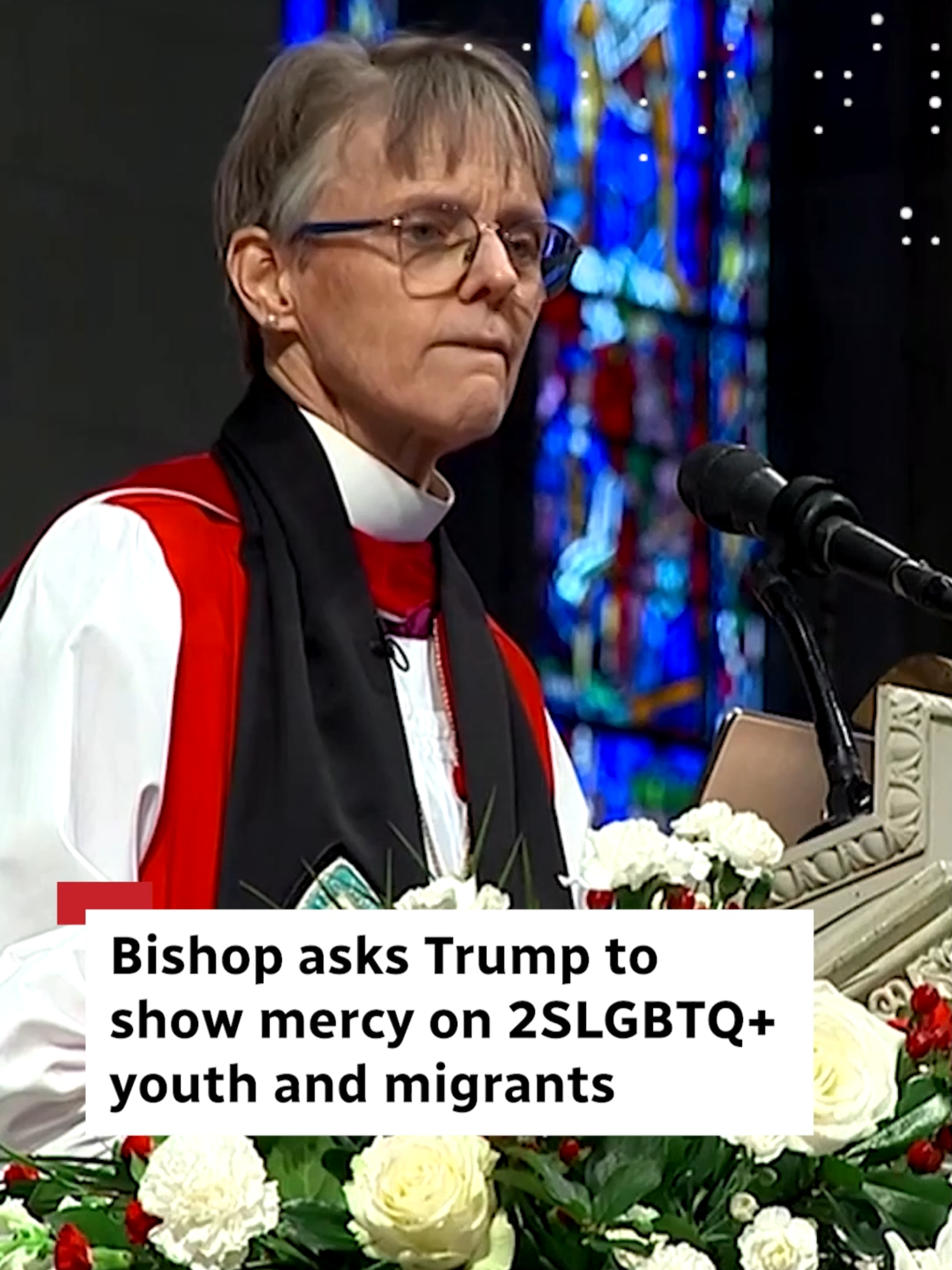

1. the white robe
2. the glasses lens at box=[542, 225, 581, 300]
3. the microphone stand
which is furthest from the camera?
the glasses lens at box=[542, 225, 581, 300]

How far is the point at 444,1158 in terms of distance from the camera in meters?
1.25

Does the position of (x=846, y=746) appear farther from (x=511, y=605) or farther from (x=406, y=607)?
(x=511, y=605)

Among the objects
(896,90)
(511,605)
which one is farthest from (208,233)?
(896,90)

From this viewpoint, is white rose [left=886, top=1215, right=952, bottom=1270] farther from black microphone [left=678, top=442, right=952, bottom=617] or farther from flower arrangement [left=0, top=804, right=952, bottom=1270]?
black microphone [left=678, top=442, right=952, bottom=617]

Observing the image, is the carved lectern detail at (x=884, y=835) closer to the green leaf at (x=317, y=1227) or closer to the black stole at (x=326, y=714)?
the black stole at (x=326, y=714)

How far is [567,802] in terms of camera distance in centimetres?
250

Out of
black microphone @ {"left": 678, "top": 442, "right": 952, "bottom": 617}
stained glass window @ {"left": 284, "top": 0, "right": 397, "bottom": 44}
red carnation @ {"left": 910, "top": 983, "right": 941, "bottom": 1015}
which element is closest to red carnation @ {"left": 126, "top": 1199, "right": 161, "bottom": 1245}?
red carnation @ {"left": 910, "top": 983, "right": 941, "bottom": 1015}

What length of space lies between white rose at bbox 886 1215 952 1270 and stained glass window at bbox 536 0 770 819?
4761 millimetres

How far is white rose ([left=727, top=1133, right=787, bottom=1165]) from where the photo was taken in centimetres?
129

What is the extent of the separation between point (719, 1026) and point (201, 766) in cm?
80

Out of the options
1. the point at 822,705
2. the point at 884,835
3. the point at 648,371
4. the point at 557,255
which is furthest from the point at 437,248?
the point at 648,371

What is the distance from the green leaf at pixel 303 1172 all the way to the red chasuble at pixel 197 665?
0.73 meters

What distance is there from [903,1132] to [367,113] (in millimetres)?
1152

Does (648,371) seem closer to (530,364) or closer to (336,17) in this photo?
(530,364)
